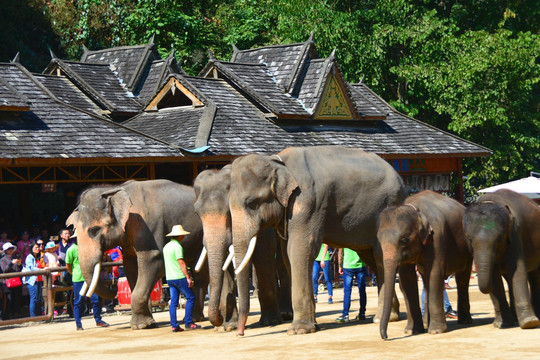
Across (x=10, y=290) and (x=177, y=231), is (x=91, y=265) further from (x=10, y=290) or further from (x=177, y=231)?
(x=10, y=290)

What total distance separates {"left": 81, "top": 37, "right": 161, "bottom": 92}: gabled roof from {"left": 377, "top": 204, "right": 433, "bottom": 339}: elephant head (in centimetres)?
1900

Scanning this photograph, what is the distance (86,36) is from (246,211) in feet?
100

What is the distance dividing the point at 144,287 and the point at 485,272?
6386 mm

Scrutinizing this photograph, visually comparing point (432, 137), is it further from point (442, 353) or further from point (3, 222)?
point (442, 353)

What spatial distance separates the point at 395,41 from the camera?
3788 cm

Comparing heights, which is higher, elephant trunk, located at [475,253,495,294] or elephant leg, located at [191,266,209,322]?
elephant trunk, located at [475,253,495,294]

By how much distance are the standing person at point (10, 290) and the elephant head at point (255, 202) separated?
7.08m

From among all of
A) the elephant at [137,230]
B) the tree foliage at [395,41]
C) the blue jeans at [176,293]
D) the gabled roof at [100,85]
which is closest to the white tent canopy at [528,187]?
the tree foliage at [395,41]

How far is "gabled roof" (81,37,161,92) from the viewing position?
32406mm

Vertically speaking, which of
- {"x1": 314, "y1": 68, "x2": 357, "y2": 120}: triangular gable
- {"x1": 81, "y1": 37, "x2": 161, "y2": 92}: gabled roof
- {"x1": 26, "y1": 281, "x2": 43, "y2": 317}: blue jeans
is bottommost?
{"x1": 26, "y1": 281, "x2": 43, "y2": 317}: blue jeans

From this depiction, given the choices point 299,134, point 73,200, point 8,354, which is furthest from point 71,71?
point 8,354

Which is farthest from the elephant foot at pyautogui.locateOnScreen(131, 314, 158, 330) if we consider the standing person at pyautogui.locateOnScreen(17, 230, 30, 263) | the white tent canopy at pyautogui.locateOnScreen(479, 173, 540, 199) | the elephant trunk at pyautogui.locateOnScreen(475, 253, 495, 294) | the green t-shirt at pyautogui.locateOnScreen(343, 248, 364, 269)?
the white tent canopy at pyautogui.locateOnScreen(479, 173, 540, 199)

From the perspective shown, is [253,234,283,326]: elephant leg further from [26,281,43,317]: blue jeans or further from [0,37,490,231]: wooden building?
[0,37,490,231]: wooden building

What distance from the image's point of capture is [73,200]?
96.4 ft
